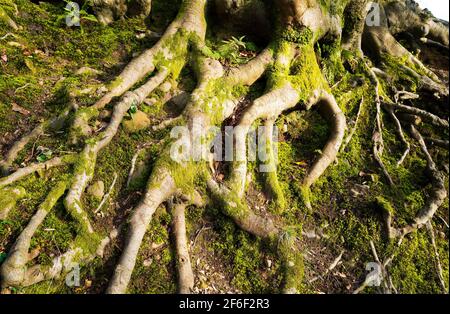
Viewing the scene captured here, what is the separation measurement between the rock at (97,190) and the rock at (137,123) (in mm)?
841

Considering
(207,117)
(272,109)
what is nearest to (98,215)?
(207,117)

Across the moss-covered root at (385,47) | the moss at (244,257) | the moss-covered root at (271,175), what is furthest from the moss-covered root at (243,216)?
the moss-covered root at (385,47)

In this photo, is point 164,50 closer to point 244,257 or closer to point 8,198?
point 8,198

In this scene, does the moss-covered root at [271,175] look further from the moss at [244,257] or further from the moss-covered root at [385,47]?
the moss-covered root at [385,47]

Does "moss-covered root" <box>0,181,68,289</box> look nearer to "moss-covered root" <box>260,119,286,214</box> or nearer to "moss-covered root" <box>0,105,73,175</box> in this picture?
"moss-covered root" <box>0,105,73,175</box>

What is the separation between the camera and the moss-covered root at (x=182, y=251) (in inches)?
142

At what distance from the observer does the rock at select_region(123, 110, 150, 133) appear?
15.0 feet

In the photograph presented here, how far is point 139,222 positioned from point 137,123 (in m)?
1.43

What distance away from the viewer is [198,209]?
13.8ft

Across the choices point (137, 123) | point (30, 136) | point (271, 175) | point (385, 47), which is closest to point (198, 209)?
point (271, 175)

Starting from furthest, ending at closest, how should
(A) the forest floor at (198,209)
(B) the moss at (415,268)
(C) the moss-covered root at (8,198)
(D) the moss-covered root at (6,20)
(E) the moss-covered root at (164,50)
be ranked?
(D) the moss-covered root at (6,20), (E) the moss-covered root at (164,50), (B) the moss at (415,268), (A) the forest floor at (198,209), (C) the moss-covered root at (8,198)

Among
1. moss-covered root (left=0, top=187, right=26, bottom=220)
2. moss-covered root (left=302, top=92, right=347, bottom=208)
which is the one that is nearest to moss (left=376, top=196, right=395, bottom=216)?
moss-covered root (left=302, top=92, right=347, bottom=208)

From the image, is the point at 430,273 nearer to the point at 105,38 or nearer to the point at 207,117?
the point at 207,117
